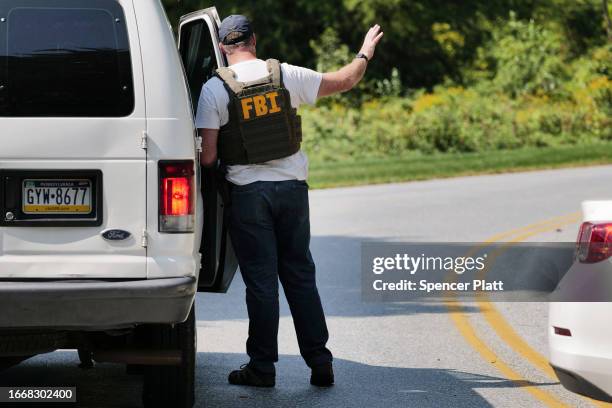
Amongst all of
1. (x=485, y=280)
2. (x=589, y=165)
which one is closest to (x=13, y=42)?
(x=485, y=280)

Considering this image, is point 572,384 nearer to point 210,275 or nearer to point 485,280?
point 210,275

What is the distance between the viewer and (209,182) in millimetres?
7391

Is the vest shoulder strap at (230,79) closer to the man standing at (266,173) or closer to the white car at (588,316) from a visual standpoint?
the man standing at (266,173)

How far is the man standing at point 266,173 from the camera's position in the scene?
729cm

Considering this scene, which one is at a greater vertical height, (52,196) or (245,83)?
(245,83)

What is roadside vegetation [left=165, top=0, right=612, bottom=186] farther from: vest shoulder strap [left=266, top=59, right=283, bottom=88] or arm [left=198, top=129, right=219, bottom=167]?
arm [left=198, top=129, right=219, bottom=167]

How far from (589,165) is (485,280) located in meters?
16.7

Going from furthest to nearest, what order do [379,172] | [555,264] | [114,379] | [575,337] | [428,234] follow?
[379,172]
[428,234]
[555,264]
[114,379]
[575,337]

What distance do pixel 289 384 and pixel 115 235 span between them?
2.18 meters

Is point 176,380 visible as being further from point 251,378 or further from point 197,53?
point 197,53

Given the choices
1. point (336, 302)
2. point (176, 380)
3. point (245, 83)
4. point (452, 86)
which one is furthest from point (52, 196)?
point (452, 86)

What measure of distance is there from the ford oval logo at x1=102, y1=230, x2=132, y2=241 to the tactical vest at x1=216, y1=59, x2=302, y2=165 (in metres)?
1.46

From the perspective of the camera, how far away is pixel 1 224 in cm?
591

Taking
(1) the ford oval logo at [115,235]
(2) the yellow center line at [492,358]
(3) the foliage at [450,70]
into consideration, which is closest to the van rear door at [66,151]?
(1) the ford oval logo at [115,235]
